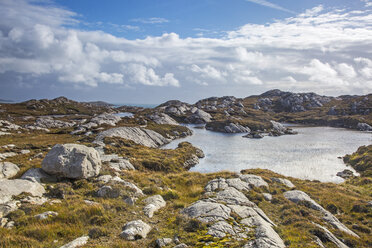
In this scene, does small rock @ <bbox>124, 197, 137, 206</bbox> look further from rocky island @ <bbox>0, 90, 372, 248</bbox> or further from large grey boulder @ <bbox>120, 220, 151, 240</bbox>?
large grey boulder @ <bbox>120, 220, 151, 240</bbox>

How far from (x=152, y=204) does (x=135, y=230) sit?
426 cm

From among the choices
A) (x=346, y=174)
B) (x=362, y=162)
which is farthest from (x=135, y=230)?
(x=362, y=162)

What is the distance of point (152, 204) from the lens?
1516 centimetres

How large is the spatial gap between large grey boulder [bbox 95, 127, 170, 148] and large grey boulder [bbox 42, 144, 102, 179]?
40.7 m

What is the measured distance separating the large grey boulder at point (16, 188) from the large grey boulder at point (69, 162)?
Answer: 2640 mm

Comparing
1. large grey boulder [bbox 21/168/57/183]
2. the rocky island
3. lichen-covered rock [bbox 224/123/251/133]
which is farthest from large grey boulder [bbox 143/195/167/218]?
lichen-covered rock [bbox 224/123/251/133]

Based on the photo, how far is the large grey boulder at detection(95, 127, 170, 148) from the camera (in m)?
63.8

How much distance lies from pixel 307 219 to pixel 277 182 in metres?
12.1

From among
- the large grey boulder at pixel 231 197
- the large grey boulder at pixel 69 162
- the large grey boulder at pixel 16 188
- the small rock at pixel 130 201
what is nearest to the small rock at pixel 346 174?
the large grey boulder at pixel 231 197

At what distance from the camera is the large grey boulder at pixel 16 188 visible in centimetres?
1293

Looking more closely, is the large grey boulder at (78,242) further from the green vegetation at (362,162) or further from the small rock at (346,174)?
the green vegetation at (362,162)

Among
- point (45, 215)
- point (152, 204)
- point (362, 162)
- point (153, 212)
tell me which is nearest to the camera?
point (45, 215)

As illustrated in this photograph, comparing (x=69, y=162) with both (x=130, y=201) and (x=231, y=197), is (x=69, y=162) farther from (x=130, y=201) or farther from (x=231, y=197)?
(x=231, y=197)

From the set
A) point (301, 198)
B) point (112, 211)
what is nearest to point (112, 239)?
point (112, 211)
